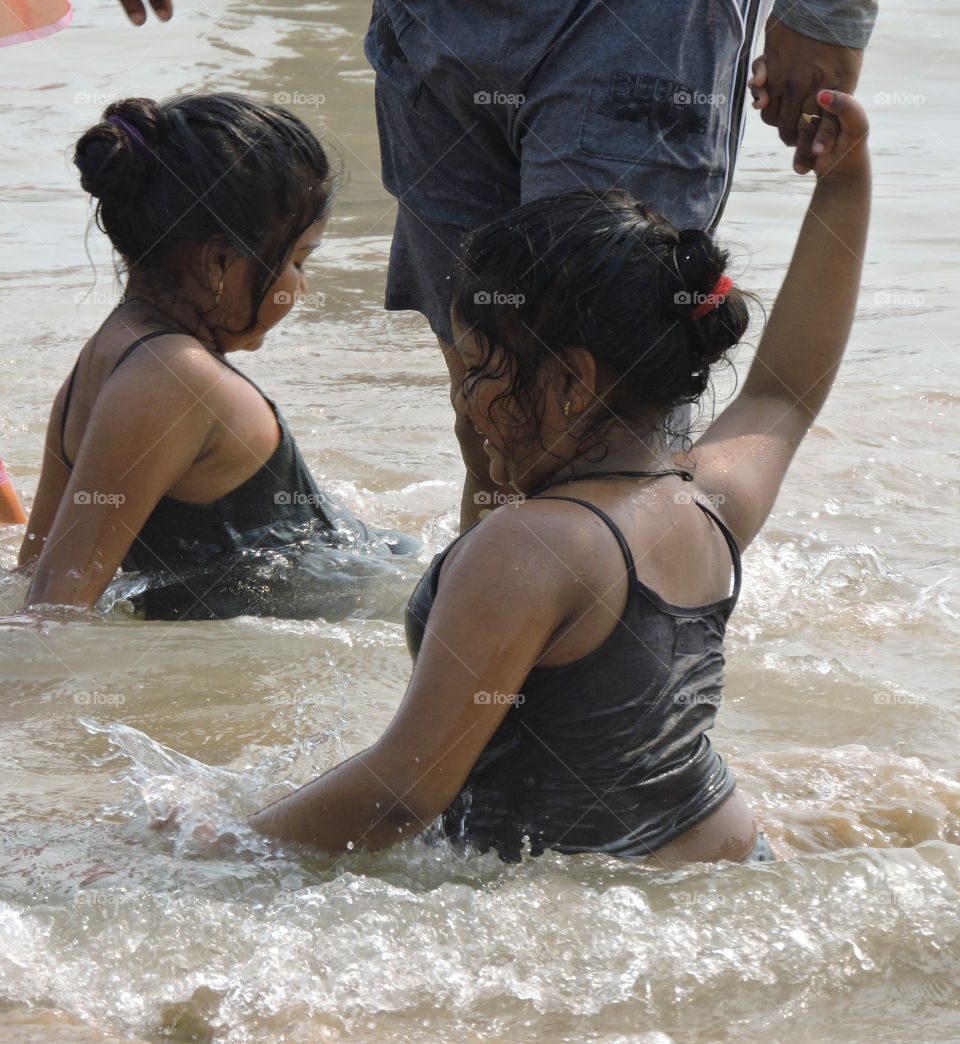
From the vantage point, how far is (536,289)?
1.86 meters

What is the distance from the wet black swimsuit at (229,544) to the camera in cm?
301

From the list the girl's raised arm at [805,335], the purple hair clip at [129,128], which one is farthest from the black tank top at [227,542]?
the girl's raised arm at [805,335]

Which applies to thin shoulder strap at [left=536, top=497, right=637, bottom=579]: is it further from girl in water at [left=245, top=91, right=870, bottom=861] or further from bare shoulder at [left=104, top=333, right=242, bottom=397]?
bare shoulder at [left=104, top=333, right=242, bottom=397]

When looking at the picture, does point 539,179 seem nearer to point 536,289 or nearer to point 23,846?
point 536,289

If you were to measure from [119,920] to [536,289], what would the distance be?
108 centimetres

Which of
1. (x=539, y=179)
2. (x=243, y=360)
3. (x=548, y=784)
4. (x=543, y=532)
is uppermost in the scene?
(x=539, y=179)

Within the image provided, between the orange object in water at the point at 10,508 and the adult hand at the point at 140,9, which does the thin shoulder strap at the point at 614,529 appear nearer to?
the adult hand at the point at 140,9

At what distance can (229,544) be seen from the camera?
3.07m

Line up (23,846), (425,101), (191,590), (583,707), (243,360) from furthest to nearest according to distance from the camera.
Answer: (243,360), (191,590), (425,101), (23,846), (583,707)

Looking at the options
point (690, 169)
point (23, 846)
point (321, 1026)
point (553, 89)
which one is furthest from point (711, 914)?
point (553, 89)

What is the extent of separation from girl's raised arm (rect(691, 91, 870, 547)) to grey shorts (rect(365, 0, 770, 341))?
1.08 feet

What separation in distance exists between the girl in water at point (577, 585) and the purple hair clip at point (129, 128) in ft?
3.86

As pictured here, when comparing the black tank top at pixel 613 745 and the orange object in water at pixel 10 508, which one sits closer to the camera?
the black tank top at pixel 613 745

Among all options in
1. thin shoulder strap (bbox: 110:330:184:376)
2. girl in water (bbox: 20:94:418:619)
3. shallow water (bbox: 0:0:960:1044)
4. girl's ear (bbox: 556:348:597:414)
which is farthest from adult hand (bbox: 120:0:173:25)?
girl's ear (bbox: 556:348:597:414)
